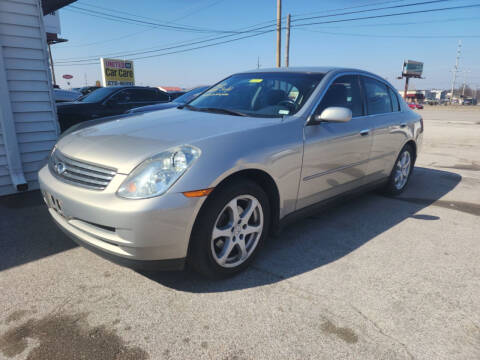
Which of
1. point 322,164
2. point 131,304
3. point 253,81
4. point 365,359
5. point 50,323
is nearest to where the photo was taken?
point 365,359

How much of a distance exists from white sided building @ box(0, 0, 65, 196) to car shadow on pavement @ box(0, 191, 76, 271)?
2.33 ft

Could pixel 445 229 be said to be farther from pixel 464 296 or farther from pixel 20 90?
pixel 20 90

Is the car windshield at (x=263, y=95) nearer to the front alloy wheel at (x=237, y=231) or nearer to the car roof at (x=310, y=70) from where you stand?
the car roof at (x=310, y=70)

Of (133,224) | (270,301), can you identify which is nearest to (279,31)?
(270,301)

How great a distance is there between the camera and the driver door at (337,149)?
9.60 ft

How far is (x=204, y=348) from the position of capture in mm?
1876

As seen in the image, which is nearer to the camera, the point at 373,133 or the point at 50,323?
the point at 50,323

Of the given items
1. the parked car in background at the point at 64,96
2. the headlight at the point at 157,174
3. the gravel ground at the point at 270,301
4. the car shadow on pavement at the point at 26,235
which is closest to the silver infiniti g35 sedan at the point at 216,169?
the headlight at the point at 157,174

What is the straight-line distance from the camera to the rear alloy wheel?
4.48 metres

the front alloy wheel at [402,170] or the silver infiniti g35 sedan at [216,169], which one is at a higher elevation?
the silver infiniti g35 sedan at [216,169]

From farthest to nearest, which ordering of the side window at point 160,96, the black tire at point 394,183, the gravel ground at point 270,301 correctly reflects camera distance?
the side window at point 160,96
the black tire at point 394,183
the gravel ground at point 270,301

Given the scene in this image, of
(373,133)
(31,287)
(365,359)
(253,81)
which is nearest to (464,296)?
(365,359)

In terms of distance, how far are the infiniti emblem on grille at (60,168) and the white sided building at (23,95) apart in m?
2.33

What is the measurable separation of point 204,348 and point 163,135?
4.58 feet
